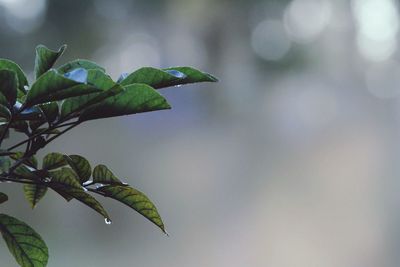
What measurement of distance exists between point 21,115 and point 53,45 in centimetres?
189

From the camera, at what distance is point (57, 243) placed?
192cm

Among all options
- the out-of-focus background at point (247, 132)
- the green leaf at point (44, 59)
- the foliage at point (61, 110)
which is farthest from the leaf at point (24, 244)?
the out-of-focus background at point (247, 132)

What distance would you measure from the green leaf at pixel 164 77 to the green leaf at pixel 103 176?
0.07 m

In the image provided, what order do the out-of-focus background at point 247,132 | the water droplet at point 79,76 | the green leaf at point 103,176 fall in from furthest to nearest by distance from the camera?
the out-of-focus background at point 247,132, the green leaf at point 103,176, the water droplet at point 79,76

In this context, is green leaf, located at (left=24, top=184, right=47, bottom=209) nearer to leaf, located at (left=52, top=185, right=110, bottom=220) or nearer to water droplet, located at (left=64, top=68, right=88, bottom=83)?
leaf, located at (left=52, top=185, right=110, bottom=220)

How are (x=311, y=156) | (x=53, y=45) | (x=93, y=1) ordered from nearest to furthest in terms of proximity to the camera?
(x=53, y=45) < (x=93, y=1) < (x=311, y=156)

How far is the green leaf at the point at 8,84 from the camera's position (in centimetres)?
27

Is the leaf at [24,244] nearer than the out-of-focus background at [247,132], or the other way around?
the leaf at [24,244]

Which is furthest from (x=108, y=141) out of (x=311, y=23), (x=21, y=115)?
(x=21, y=115)

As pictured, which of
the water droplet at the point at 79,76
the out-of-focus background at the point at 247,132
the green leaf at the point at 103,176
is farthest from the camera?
the out-of-focus background at the point at 247,132

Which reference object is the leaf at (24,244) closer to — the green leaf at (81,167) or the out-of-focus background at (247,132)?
the green leaf at (81,167)

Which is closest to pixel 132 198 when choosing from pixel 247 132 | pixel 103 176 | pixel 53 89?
pixel 103 176

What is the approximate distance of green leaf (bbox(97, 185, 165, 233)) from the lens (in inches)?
14.2

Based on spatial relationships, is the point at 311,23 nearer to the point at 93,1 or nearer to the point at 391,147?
the point at 391,147
